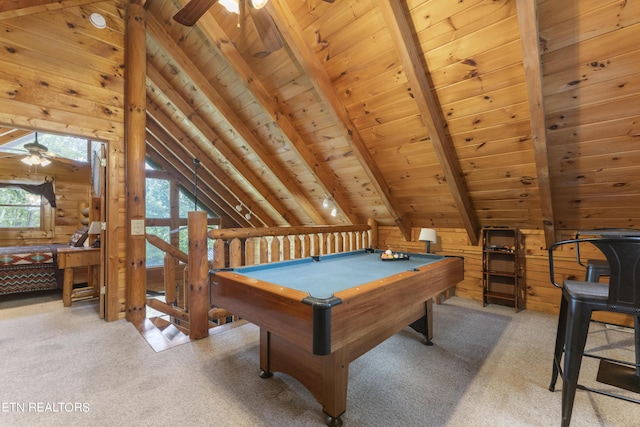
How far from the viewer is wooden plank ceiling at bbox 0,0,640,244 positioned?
1970 millimetres

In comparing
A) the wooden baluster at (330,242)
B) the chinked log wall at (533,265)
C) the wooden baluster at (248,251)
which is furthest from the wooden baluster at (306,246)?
the chinked log wall at (533,265)

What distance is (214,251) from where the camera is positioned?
8.23 ft

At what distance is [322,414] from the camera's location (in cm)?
158

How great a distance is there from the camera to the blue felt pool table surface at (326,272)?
64.1 inches

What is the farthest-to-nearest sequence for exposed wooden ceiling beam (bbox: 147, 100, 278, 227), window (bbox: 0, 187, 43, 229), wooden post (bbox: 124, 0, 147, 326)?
window (bbox: 0, 187, 43, 229)
exposed wooden ceiling beam (bbox: 147, 100, 278, 227)
wooden post (bbox: 124, 0, 147, 326)

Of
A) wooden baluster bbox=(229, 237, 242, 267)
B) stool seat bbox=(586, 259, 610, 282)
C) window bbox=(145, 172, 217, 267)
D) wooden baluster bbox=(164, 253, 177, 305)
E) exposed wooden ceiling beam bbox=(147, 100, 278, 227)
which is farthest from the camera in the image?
window bbox=(145, 172, 217, 267)

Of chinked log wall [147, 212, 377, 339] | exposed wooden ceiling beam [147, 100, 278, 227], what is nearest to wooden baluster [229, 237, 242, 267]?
chinked log wall [147, 212, 377, 339]

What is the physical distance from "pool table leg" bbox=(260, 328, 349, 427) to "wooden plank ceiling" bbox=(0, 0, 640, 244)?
82.6 inches

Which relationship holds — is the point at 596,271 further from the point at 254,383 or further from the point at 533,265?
the point at 254,383

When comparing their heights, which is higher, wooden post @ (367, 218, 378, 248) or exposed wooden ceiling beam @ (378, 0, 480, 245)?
exposed wooden ceiling beam @ (378, 0, 480, 245)

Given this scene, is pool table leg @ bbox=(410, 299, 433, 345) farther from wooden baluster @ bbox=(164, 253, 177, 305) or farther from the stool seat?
wooden baluster @ bbox=(164, 253, 177, 305)

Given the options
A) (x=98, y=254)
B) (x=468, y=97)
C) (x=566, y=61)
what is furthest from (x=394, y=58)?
(x=98, y=254)

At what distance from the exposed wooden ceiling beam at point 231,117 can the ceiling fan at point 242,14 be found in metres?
1.64

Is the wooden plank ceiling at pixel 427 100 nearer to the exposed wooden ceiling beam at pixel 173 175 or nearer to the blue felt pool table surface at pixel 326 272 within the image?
the blue felt pool table surface at pixel 326 272
